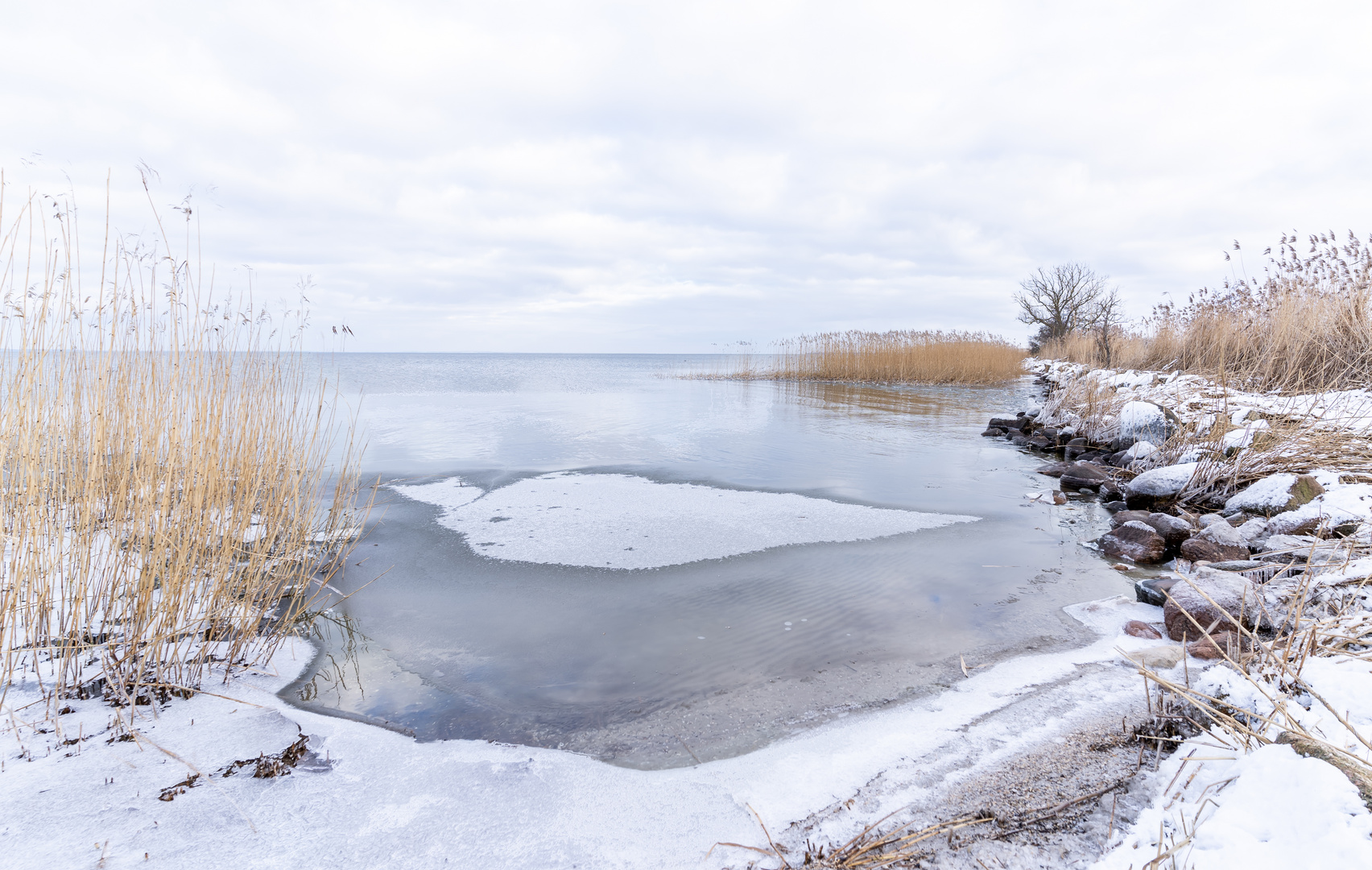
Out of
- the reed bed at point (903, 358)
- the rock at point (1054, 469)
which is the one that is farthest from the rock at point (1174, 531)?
the reed bed at point (903, 358)

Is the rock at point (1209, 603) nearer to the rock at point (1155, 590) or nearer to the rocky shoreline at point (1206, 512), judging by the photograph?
the rocky shoreline at point (1206, 512)

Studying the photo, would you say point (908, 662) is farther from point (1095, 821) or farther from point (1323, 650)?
point (1323, 650)

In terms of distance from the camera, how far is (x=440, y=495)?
5586 mm

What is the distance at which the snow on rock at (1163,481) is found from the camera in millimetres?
5168

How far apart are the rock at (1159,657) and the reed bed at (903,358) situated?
1851cm

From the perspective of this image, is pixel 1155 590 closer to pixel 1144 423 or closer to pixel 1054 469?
pixel 1054 469

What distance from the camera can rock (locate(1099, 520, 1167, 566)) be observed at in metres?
4.05

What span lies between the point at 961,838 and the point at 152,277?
3.46 m

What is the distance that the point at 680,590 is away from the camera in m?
3.56

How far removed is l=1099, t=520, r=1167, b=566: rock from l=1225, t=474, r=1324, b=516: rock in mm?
852

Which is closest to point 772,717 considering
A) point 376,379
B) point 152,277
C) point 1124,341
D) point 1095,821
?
point 1095,821

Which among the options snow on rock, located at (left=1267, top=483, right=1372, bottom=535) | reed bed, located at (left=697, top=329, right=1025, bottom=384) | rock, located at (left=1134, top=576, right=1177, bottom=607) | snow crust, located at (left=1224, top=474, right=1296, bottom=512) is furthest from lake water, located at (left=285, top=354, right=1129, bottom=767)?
reed bed, located at (left=697, top=329, right=1025, bottom=384)

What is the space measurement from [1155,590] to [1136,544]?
1069 mm

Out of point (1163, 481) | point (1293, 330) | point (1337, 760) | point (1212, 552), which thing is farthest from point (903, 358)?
point (1337, 760)
